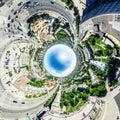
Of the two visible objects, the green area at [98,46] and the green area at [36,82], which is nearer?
the green area at [98,46]

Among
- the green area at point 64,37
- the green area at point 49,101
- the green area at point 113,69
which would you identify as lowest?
the green area at point 49,101

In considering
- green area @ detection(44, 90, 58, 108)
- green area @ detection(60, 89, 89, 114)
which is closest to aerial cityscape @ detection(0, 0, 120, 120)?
green area @ detection(60, 89, 89, 114)

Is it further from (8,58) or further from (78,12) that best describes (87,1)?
(8,58)

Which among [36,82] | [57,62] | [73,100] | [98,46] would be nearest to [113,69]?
[98,46]

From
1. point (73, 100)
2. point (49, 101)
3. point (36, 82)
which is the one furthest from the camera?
point (36, 82)

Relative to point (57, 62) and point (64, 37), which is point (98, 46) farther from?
point (57, 62)

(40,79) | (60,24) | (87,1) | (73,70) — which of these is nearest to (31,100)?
(40,79)

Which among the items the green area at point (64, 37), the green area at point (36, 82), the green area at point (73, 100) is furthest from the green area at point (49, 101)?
the green area at point (64, 37)

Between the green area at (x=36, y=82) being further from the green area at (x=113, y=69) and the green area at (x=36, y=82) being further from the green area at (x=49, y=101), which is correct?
the green area at (x=113, y=69)
